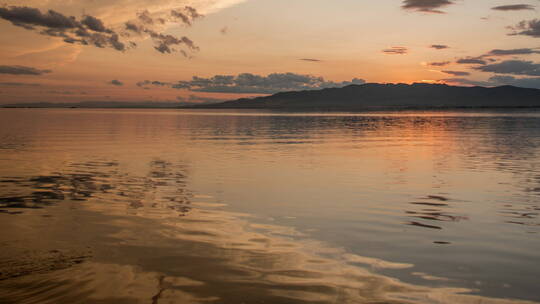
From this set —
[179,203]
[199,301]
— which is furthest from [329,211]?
[199,301]

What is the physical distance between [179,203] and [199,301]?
8243mm

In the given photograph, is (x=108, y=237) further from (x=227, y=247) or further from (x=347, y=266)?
(x=347, y=266)

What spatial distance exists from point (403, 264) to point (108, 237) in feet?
21.5

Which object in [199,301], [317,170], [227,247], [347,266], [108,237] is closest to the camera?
[199,301]

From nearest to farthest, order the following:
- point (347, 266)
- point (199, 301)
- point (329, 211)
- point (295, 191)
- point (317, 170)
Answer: point (199, 301) → point (347, 266) → point (329, 211) → point (295, 191) → point (317, 170)

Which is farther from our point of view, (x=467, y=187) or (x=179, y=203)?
A: (x=467, y=187)

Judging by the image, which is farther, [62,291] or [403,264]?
[403,264]

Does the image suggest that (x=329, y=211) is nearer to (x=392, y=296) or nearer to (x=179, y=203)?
(x=179, y=203)

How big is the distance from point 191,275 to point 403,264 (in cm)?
405

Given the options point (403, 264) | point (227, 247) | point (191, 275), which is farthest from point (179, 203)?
point (403, 264)

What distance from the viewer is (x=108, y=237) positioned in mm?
11281

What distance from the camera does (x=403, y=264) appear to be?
9461mm

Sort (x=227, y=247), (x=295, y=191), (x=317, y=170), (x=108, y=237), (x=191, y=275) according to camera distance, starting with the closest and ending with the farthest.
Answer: (x=191, y=275) < (x=227, y=247) < (x=108, y=237) < (x=295, y=191) < (x=317, y=170)

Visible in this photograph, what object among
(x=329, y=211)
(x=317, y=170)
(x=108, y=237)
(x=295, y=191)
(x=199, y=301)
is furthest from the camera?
(x=317, y=170)
